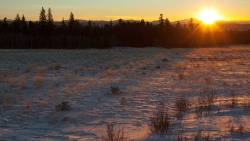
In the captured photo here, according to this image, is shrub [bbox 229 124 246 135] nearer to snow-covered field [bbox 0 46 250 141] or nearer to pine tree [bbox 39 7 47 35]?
snow-covered field [bbox 0 46 250 141]

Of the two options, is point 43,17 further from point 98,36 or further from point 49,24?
point 98,36

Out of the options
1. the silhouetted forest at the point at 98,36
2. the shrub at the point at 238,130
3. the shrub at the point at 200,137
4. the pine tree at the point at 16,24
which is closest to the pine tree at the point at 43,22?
the silhouetted forest at the point at 98,36

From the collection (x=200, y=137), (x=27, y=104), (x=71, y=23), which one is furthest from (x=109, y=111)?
(x=71, y=23)

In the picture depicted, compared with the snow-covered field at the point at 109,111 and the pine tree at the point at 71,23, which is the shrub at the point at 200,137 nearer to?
the snow-covered field at the point at 109,111

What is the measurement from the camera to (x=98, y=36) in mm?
70875

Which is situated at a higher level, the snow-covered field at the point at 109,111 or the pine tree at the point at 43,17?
the pine tree at the point at 43,17

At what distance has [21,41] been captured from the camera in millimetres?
62156

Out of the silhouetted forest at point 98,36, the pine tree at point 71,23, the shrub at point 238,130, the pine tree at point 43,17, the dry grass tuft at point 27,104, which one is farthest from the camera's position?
the pine tree at point 71,23

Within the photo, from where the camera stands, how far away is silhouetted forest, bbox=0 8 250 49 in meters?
64.4

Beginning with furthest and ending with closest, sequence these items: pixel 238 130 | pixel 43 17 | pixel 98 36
Answer: 1. pixel 98 36
2. pixel 43 17
3. pixel 238 130

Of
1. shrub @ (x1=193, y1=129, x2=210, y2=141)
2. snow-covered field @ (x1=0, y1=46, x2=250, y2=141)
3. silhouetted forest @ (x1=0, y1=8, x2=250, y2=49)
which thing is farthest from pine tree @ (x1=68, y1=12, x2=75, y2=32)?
shrub @ (x1=193, y1=129, x2=210, y2=141)

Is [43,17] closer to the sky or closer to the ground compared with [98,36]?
closer to the sky

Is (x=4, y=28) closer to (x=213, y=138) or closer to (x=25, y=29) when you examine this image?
(x=25, y=29)

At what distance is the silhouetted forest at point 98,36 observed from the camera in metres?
64.4
